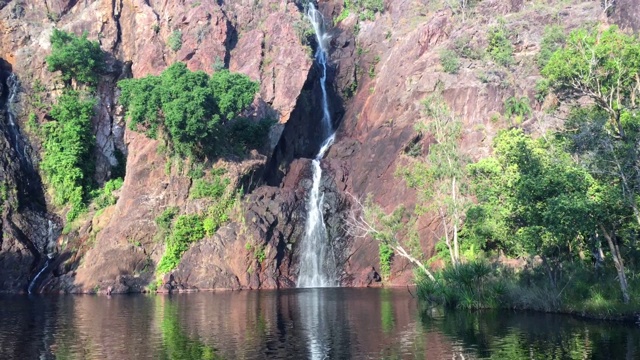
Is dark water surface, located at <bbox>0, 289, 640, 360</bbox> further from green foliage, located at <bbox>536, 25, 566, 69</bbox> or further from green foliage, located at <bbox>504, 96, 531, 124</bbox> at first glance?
green foliage, located at <bbox>536, 25, 566, 69</bbox>

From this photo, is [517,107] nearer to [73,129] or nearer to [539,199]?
[539,199]

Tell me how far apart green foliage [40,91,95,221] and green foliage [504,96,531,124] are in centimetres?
4280

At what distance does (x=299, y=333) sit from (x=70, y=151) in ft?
156

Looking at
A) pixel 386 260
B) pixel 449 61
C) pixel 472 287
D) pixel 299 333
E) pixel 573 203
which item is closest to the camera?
pixel 573 203

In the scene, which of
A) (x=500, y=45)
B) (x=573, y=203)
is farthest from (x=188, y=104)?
(x=573, y=203)

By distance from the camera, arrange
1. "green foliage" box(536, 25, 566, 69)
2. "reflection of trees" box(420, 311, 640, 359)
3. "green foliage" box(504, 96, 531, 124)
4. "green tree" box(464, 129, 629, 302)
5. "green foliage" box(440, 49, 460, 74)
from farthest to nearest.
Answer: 1. "green foliage" box(440, 49, 460, 74)
2. "green foliage" box(536, 25, 566, 69)
3. "green foliage" box(504, 96, 531, 124)
4. "green tree" box(464, 129, 629, 302)
5. "reflection of trees" box(420, 311, 640, 359)

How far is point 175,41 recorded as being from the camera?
246ft

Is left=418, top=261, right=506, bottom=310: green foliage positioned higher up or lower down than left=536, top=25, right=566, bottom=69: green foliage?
lower down

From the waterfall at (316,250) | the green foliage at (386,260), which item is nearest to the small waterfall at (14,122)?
the waterfall at (316,250)


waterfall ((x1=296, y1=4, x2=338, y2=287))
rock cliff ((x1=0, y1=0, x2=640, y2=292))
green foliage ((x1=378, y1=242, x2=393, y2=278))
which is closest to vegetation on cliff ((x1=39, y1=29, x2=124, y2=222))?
rock cliff ((x1=0, y1=0, x2=640, y2=292))

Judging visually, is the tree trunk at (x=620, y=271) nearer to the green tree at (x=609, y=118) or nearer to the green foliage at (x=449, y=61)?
the green tree at (x=609, y=118)

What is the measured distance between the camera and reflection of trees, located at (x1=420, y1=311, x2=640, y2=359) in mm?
21875

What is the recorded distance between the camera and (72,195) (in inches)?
2596

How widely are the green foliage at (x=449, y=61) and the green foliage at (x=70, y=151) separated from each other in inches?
1481
